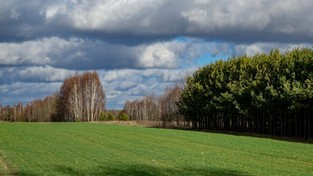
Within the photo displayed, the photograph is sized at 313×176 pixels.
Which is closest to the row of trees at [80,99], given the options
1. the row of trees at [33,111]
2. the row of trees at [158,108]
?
the row of trees at [33,111]

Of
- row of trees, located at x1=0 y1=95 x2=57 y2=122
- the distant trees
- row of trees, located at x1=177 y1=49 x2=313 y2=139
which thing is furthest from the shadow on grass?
row of trees, located at x1=0 y1=95 x2=57 y2=122

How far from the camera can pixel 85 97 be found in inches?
4990

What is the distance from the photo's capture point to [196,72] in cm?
7369

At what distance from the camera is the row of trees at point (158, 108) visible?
93.5m

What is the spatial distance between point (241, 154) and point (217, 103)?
36180 mm

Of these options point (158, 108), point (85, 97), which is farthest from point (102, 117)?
point (158, 108)

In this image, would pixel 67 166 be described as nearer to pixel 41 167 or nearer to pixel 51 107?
pixel 41 167

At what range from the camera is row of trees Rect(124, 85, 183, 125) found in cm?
9350

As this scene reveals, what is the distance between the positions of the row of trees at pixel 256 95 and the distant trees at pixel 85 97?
5658 centimetres

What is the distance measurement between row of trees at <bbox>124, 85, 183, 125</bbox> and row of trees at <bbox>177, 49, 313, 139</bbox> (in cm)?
1669

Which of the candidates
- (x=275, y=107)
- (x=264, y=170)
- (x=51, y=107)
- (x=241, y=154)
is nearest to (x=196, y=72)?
(x=275, y=107)

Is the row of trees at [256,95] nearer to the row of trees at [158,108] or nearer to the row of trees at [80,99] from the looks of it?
the row of trees at [158,108]

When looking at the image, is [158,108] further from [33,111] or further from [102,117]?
[33,111]

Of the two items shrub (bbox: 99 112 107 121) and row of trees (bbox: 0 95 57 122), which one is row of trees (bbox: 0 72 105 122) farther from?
row of trees (bbox: 0 95 57 122)
